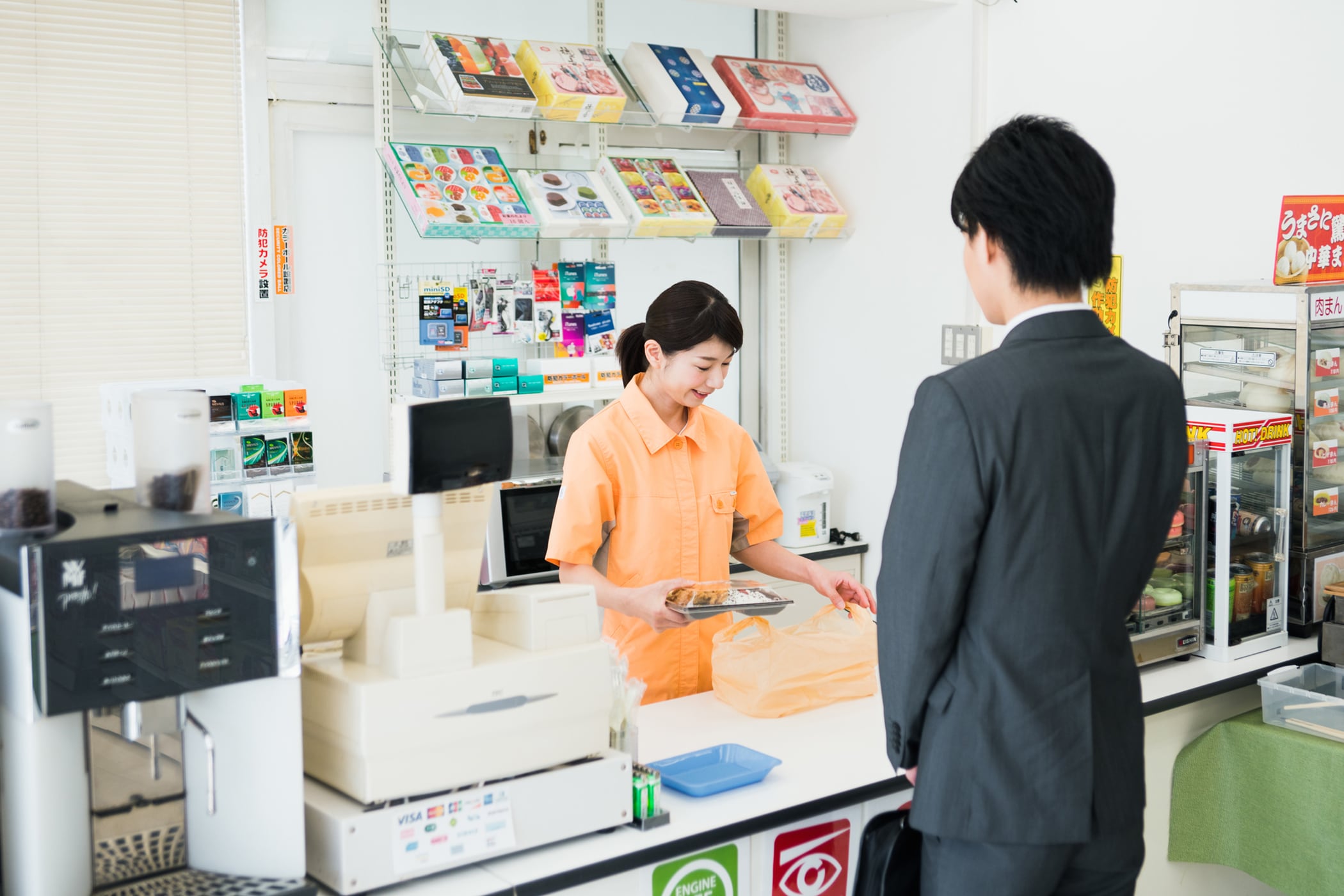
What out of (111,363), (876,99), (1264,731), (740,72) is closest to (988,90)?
(876,99)

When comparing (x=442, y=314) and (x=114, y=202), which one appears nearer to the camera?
(x=114, y=202)

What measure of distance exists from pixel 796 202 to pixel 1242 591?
2.29 meters

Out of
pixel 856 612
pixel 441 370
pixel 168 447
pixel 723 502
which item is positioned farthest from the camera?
pixel 441 370

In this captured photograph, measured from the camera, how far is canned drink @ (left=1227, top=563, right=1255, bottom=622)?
3037 mm

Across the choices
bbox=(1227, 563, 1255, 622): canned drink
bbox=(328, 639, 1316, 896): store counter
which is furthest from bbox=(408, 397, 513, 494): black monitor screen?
bbox=(1227, 563, 1255, 622): canned drink

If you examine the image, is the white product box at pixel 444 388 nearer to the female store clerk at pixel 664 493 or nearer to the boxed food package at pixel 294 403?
the boxed food package at pixel 294 403

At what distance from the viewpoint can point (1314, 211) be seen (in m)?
3.10

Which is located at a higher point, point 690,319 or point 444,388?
point 690,319

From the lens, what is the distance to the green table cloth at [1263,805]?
2615mm

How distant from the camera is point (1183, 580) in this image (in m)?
3.08

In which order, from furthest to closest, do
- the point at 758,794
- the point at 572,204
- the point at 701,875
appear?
1. the point at 572,204
2. the point at 758,794
3. the point at 701,875

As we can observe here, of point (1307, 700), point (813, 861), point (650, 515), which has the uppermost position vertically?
point (650, 515)

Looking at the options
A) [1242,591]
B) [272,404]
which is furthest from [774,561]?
[272,404]

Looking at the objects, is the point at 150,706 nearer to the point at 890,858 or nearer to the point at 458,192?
the point at 890,858
